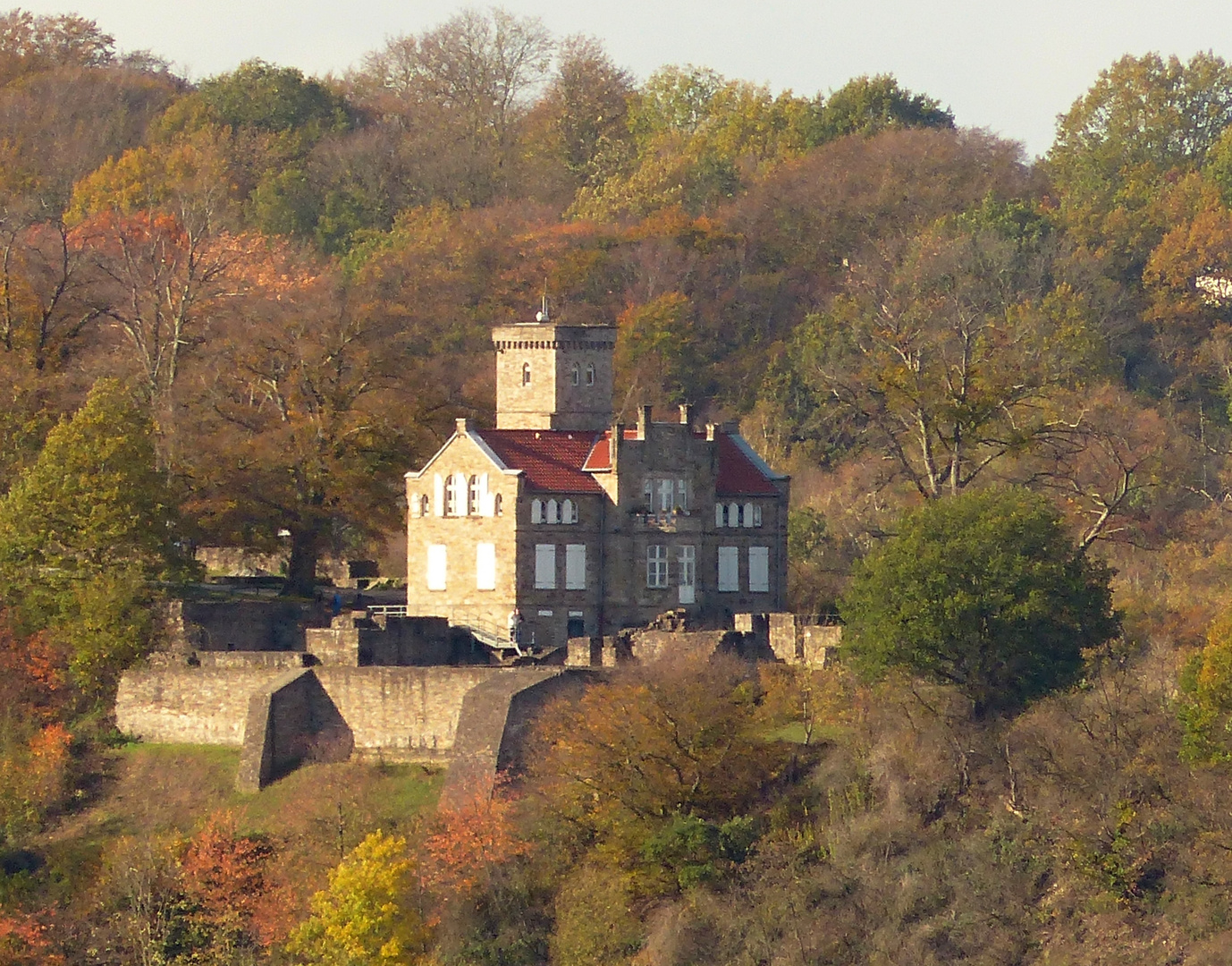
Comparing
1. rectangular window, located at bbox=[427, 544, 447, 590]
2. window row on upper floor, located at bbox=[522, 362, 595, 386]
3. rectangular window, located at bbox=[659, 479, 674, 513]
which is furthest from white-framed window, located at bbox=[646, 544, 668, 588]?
window row on upper floor, located at bbox=[522, 362, 595, 386]

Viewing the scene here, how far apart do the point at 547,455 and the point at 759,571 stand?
5.46m

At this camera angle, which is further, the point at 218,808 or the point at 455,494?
the point at 455,494

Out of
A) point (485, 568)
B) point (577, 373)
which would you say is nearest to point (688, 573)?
point (485, 568)

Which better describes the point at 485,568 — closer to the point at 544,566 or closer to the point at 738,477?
the point at 544,566

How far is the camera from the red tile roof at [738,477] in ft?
232

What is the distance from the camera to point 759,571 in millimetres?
70625

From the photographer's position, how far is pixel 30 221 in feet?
354

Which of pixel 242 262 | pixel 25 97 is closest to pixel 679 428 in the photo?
pixel 242 262

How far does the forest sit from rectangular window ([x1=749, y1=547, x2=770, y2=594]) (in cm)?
269

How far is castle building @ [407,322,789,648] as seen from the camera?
68375mm

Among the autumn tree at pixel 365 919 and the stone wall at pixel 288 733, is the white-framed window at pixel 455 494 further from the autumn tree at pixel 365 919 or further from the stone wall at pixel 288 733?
the autumn tree at pixel 365 919

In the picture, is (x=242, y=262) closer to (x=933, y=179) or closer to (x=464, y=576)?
(x=933, y=179)

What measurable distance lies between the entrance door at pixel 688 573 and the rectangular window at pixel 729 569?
0.84 m

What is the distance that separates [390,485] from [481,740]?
15.4 meters
